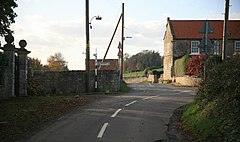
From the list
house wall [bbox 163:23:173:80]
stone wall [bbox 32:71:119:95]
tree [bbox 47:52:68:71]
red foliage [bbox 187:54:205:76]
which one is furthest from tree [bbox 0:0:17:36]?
tree [bbox 47:52:68:71]

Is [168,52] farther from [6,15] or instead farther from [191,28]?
[6,15]

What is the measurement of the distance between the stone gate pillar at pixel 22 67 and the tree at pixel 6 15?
4.12 meters

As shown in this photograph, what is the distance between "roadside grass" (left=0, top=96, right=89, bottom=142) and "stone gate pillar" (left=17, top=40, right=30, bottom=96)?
3599mm

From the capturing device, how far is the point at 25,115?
1359 centimetres

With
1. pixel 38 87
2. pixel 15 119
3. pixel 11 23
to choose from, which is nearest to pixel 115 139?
pixel 15 119

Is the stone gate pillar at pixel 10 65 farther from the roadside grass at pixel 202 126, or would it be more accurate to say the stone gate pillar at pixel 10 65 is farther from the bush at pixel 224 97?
Answer: the roadside grass at pixel 202 126

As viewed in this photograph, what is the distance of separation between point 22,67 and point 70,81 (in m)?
6.46

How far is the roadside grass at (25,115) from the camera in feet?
35.0

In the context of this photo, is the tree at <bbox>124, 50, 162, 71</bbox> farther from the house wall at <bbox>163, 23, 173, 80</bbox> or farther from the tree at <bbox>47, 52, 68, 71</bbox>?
the house wall at <bbox>163, 23, 173, 80</bbox>

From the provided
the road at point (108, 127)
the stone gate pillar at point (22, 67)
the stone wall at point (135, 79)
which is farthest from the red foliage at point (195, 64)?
the stone wall at point (135, 79)

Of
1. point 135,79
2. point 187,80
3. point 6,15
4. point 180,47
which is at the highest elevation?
point 180,47

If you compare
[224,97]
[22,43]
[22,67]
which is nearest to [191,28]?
[22,43]

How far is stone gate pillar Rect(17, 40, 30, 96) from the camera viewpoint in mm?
21281

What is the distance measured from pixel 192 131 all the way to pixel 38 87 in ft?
51.4
